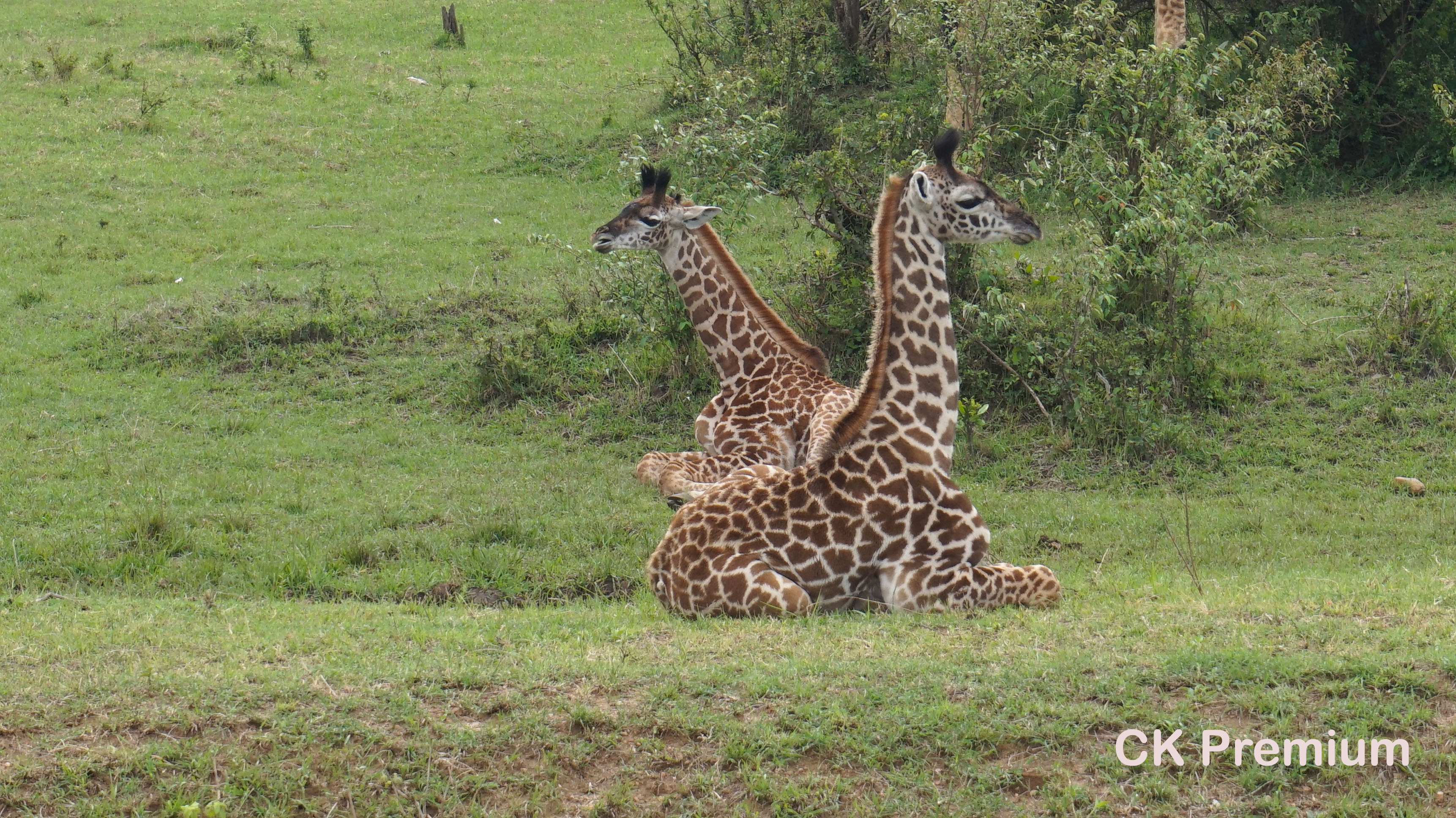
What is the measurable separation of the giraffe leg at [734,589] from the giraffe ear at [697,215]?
4114 millimetres

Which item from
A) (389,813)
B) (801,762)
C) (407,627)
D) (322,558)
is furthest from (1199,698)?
(322,558)

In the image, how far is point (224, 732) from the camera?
6.41 meters

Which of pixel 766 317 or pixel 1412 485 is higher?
pixel 766 317

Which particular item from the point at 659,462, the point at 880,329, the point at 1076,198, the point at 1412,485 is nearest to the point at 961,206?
the point at 880,329

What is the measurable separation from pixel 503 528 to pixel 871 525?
3432 mm

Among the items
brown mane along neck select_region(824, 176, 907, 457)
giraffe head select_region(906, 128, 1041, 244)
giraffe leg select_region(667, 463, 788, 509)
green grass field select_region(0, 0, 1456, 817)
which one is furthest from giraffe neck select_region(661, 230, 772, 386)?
giraffe head select_region(906, 128, 1041, 244)

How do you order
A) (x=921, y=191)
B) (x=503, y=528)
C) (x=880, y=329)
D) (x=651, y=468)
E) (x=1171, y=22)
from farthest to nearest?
(x=1171, y=22), (x=651, y=468), (x=503, y=528), (x=921, y=191), (x=880, y=329)

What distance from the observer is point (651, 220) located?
1170 cm

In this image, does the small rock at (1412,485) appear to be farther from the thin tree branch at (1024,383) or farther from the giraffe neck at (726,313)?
the giraffe neck at (726,313)

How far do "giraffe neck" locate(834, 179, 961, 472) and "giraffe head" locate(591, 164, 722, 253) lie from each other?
296 centimetres

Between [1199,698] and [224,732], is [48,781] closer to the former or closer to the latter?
[224,732]

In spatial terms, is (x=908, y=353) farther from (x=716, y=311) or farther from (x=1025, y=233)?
(x=716, y=311)

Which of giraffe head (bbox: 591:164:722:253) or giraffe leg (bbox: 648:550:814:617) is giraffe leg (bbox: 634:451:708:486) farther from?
giraffe leg (bbox: 648:550:814:617)

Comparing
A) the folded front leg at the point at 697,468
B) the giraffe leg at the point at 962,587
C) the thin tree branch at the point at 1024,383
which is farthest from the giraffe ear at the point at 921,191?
the thin tree branch at the point at 1024,383
